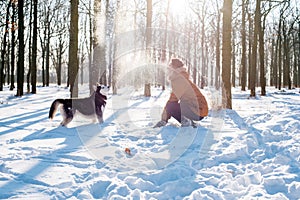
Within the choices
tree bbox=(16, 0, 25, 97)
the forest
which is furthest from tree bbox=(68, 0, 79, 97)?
tree bbox=(16, 0, 25, 97)

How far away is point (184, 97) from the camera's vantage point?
6723mm

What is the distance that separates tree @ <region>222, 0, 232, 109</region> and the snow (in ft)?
12.1

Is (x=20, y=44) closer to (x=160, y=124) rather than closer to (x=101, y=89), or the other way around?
(x=101, y=89)

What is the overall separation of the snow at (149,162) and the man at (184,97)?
341 mm

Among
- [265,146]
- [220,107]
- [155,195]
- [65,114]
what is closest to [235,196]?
[155,195]

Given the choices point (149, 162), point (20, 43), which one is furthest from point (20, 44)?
point (149, 162)

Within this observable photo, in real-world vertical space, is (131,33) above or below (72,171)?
above

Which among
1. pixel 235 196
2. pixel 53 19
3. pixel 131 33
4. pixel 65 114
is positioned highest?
pixel 53 19

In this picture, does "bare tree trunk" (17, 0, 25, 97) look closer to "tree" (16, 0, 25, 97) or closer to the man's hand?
"tree" (16, 0, 25, 97)

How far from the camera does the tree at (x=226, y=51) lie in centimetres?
1008

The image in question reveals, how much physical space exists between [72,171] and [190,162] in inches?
64.2

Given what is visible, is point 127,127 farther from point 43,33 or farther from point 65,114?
point 43,33

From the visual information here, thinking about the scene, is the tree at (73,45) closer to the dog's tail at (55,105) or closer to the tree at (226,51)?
the dog's tail at (55,105)

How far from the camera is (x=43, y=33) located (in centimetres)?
3350
